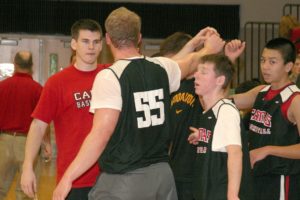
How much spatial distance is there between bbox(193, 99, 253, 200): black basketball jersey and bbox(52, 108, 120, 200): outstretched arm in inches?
32.9

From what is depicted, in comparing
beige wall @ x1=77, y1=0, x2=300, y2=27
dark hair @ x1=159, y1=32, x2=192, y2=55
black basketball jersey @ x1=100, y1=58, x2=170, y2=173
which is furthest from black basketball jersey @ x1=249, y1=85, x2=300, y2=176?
beige wall @ x1=77, y1=0, x2=300, y2=27

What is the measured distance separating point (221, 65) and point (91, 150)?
1.24 meters

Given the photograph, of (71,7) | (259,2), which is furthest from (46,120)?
(259,2)

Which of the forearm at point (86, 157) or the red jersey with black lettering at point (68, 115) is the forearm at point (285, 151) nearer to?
the red jersey with black lettering at point (68, 115)

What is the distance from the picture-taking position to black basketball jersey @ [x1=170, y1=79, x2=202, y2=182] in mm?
5000

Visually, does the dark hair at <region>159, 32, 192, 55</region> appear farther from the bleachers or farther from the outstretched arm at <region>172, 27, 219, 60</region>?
the bleachers

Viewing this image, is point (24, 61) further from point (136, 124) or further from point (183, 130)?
point (136, 124)

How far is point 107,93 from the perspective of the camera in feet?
11.8

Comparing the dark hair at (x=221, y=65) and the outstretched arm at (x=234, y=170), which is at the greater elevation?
the dark hair at (x=221, y=65)

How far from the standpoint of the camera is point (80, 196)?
4559 mm

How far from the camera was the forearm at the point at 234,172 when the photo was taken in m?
3.80

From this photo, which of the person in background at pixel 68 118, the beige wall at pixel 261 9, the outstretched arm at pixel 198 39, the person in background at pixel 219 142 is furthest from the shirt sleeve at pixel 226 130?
the beige wall at pixel 261 9

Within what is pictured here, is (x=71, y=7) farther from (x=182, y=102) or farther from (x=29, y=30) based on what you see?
(x=182, y=102)

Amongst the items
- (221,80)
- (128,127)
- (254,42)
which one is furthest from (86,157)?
(254,42)
